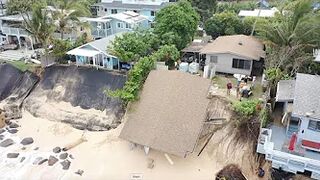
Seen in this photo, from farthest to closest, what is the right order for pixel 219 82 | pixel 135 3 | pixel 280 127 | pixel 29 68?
pixel 135 3 → pixel 29 68 → pixel 219 82 → pixel 280 127

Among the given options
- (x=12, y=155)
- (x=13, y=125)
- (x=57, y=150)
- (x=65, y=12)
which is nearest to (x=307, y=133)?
(x=57, y=150)

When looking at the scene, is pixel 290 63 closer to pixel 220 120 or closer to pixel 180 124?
pixel 220 120

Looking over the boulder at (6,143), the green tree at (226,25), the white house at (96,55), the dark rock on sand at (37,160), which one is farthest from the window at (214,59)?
the boulder at (6,143)

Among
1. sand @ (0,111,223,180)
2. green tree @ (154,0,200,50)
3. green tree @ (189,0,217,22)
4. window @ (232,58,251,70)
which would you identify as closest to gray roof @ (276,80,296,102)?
window @ (232,58,251,70)

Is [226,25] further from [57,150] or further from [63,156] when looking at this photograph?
[63,156]

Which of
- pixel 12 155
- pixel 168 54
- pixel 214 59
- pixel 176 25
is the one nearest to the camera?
pixel 12 155

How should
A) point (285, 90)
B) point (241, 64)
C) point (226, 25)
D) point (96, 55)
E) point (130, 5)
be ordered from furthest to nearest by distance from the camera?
1. point (130, 5)
2. point (226, 25)
3. point (96, 55)
4. point (241, 64)
5. point (285, 90)

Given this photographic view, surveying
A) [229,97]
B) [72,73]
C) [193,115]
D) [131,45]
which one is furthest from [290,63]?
[72,73]
